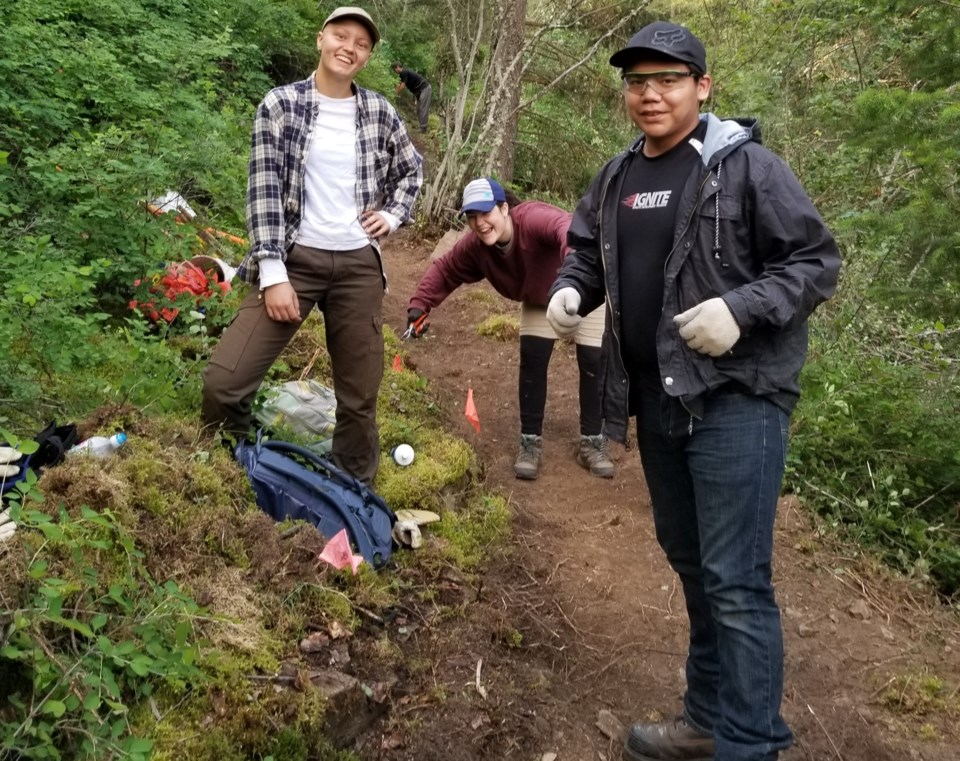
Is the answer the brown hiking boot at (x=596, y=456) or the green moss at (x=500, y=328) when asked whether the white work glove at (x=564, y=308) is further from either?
the green moss at (x=500, y=328)

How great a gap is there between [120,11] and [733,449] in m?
7.82

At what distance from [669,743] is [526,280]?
283 centimetres

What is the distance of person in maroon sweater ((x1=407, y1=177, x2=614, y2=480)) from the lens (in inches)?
187

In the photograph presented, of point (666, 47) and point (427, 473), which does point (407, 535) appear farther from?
point (666, 47)

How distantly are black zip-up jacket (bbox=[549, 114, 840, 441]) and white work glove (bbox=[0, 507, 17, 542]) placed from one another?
6.71 feet

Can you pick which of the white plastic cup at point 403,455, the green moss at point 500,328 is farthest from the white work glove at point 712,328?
the green moss at point 500,328

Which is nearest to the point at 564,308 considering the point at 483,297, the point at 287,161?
the point at 287,161

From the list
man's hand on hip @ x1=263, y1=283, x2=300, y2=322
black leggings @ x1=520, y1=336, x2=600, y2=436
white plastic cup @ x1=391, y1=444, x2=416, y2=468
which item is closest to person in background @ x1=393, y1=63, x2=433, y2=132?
black leggings @ x1=520, y1=336, x2=600, y2=436

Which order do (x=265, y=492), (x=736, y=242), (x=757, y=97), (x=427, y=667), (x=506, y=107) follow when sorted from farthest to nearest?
(x=506, y=107) → (x=757, y=97) → (x=265, y=492) → (x=427, y=667) → (x=736, y=242)

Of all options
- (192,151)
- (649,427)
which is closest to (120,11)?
(192,151)

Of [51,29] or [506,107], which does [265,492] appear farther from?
[506,107]

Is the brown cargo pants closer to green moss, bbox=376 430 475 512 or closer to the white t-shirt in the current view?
the white t-shirt

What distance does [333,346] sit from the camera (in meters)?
3.93

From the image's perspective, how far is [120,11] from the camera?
782 cm
